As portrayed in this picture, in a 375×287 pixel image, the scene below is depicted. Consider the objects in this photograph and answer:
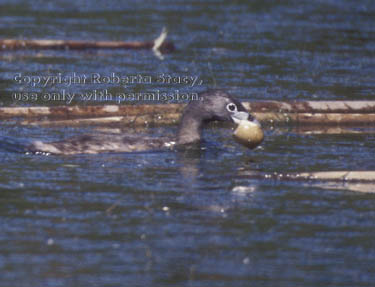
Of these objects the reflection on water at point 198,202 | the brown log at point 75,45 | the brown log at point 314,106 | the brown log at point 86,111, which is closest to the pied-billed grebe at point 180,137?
the reflection on water at point 198,202

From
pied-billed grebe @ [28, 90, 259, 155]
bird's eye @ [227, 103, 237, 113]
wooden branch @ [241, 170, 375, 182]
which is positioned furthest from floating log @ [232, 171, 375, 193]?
bird's eye @ [227, 103, 237, 113]

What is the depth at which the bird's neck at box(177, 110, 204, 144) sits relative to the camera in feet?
48.0

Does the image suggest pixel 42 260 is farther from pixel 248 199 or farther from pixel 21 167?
pixel 21 167

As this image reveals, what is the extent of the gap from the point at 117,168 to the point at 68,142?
115cm

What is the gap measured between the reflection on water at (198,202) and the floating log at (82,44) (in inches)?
43.1

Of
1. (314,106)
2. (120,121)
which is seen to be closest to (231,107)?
(120,121)

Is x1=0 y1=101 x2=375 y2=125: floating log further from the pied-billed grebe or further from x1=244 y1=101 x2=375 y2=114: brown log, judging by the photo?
the pied-billed grebe

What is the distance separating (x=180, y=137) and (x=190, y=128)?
177 mm

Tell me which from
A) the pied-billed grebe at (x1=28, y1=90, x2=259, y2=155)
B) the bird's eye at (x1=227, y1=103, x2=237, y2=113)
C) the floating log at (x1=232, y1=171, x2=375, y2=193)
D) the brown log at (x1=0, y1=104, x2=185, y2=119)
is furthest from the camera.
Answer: the brown log at (x1=0, y1=104, x2=185, y2=119)

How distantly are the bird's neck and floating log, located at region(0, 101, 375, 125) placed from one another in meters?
1.50

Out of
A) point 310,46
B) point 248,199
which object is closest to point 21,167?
point 248,199

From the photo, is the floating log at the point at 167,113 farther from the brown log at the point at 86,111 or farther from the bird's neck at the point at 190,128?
the bird's neck at the point at 190,128

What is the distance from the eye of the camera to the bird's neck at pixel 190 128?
14.6 meters

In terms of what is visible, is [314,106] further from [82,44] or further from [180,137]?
[82,44]
